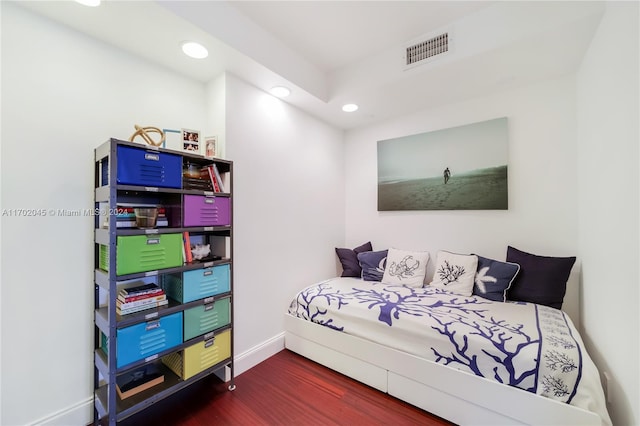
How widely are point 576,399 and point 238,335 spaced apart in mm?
2130

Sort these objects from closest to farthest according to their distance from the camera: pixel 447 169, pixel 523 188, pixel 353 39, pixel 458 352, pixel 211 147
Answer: pixel 458 352, pixel 211 147, pixel 353 39, pixel 523 188, pixel 447 169

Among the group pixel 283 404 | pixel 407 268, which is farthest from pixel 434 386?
pixel 407 268

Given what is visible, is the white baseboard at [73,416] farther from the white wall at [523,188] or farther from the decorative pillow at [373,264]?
the white wall at [523,188]

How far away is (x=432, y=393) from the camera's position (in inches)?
64.7

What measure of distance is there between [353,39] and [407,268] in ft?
7.27

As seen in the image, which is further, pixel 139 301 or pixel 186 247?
pixel 186 247

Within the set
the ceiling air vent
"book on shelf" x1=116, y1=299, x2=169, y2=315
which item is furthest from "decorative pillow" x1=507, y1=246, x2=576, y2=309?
"book on shelf" x1=116, y1=299, x2=169, y2=315

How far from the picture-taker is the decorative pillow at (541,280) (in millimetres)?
1988

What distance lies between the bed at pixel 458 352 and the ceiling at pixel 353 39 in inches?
74.5

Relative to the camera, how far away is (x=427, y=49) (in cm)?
203

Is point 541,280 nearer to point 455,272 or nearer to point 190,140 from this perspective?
point 455,272

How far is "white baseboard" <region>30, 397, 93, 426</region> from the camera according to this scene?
144 cm

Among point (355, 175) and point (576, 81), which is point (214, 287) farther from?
point (576, 81)

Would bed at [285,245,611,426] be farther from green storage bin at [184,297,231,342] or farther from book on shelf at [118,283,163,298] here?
book on shelf at [118,283,163,298]
